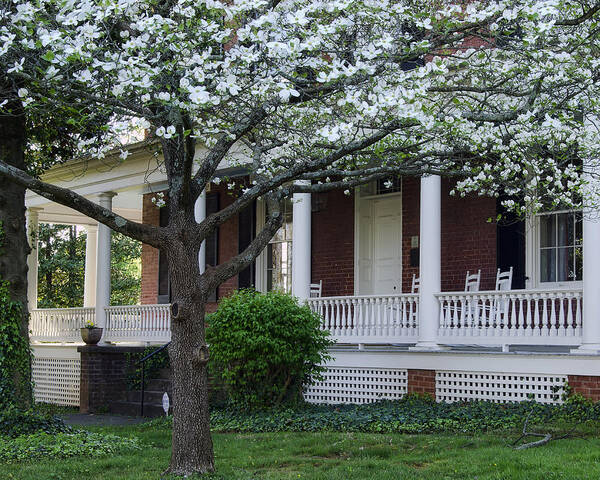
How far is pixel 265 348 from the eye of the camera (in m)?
12.5

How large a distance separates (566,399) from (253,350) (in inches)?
169

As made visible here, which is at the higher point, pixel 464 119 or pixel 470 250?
pixel 464 119

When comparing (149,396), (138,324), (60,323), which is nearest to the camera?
(149,396)

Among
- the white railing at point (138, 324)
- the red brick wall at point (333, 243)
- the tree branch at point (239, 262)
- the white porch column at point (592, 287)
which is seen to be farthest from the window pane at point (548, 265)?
the white railing at point (138, 324)

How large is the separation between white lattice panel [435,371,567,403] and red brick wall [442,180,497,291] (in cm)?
236

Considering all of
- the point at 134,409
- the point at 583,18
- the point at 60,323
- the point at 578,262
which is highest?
the point at 583,18

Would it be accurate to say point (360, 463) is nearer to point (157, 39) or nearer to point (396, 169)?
point (396, 169)

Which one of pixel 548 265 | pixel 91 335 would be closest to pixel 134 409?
pixel 91 335

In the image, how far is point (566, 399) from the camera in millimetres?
11125

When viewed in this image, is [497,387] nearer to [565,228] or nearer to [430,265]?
[430,265]

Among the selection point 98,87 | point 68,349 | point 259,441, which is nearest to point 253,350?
point 259,441

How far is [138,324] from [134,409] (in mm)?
2330

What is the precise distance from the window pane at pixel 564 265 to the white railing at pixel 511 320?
0.43 m

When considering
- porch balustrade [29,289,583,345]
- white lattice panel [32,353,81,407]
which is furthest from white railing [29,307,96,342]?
porch balustrade [29,289,583,345]
